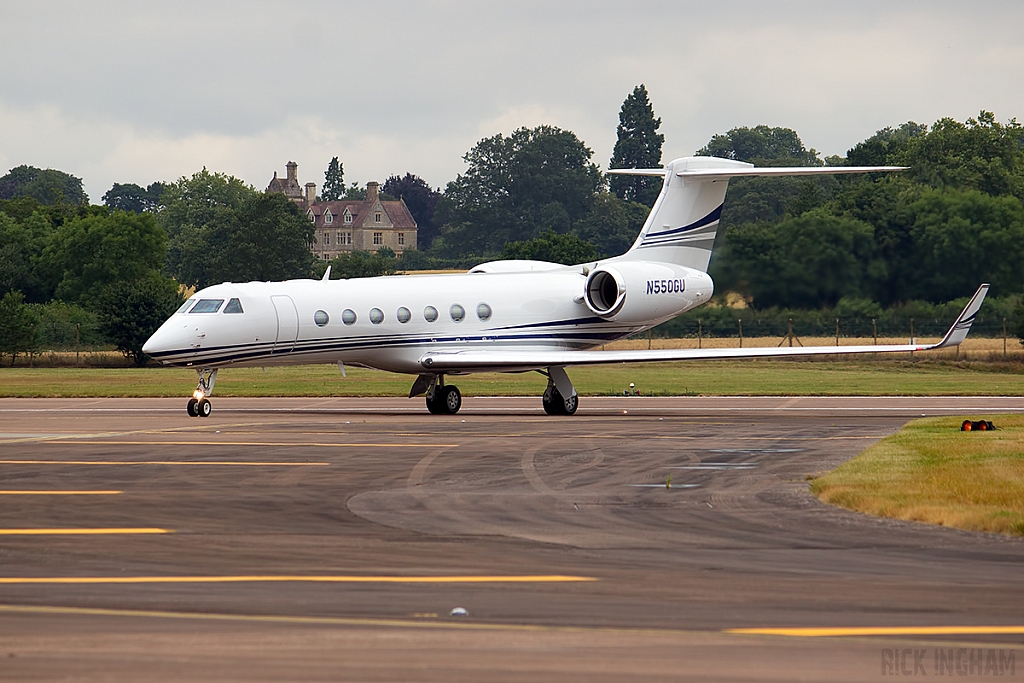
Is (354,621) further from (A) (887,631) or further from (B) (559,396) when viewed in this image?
(B) (559,396)

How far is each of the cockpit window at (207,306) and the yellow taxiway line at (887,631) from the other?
23.8 m

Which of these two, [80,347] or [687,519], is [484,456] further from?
[80,347]

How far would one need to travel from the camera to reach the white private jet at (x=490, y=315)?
31156 millimetres

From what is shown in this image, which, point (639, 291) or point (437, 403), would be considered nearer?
point (437, 403)

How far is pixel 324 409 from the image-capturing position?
3588 cm

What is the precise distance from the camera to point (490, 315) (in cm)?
3419

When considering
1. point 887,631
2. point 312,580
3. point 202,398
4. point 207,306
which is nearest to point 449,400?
point 202,398

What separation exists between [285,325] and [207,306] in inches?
69.7

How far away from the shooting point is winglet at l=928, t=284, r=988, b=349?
29.6 meters

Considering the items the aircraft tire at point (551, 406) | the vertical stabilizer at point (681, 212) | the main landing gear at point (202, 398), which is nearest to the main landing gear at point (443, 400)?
the aircraft tire at point (551, 406)

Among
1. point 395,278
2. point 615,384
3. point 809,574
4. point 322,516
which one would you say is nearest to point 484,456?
point 322,516

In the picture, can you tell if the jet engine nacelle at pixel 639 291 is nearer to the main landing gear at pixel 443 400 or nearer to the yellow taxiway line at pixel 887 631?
the main landing gear at pixel 443 400

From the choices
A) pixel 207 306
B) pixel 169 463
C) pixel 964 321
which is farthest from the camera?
pixel 207 306

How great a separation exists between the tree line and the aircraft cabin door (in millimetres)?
12512
